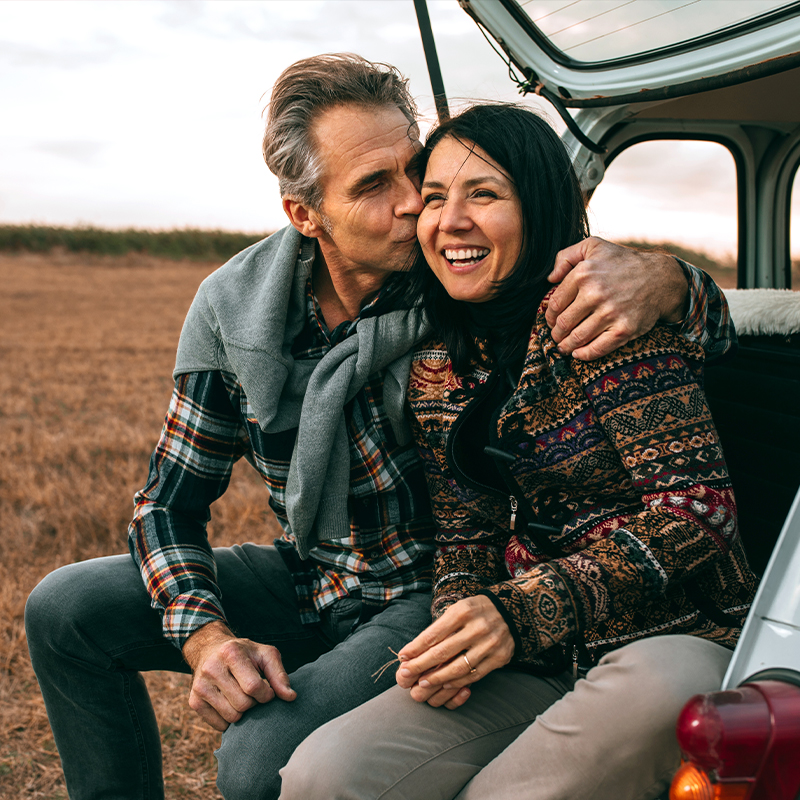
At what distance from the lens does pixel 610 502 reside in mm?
1657

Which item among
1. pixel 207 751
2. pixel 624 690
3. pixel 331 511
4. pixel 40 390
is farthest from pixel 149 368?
pixel 624 690

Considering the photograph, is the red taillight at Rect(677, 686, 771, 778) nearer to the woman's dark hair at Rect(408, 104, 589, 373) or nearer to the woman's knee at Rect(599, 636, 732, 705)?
the woman's knee at Rect(599, 636, 732, 705)

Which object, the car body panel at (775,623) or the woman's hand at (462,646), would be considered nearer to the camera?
the car body panel at (775,623)

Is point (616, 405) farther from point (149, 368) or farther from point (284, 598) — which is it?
point (149, 368)

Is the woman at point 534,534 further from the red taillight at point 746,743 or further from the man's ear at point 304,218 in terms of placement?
the man's ear at point 304,218

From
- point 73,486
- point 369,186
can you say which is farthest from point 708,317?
point 73,486

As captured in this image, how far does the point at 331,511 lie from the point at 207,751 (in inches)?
49.2

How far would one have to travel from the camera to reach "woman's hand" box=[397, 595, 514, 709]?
4.64 ft

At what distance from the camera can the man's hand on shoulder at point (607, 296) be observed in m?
1.57

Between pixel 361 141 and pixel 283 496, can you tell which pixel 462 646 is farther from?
pixel 361 141

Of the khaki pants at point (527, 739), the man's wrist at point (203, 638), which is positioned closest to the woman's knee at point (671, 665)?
the khaki pants at point (527, 739)

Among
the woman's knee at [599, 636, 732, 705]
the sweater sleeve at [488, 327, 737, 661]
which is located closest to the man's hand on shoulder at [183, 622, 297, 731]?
the sweater sleeve at [488, 327, 737, 661]

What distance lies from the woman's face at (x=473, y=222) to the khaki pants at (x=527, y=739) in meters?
0.89

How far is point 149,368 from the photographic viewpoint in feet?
34.4
